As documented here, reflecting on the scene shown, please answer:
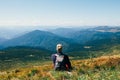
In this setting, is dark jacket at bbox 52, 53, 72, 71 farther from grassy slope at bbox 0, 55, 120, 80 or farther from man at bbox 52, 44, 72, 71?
grassy slope at bbox 0, 55, 120, 80

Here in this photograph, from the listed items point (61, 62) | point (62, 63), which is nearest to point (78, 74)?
point (62, 63)

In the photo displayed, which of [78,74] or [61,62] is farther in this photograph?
[61,62]

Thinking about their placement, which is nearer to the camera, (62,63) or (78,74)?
(78,74)

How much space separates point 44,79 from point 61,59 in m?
5.55

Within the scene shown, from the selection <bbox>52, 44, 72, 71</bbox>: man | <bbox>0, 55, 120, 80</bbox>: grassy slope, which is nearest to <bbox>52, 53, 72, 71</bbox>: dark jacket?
<bbox>52, 44, 72, 71</bbox>: man

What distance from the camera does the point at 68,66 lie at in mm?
18203

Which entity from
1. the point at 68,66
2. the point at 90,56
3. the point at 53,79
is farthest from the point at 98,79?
the point at 68,66

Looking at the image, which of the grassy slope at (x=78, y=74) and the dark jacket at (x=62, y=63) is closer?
the grassy slope at (x=78, y=74)

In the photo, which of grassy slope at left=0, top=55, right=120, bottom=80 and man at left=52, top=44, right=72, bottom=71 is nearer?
grassy slope at left=0, top=55, right=120, bottom=80

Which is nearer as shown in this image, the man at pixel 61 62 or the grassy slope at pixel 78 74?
the grassy slope at pixel 78 74

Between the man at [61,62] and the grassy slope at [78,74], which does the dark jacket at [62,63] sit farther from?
the grassy slope at [78,74]

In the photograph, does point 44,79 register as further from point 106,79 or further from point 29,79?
point 106,79

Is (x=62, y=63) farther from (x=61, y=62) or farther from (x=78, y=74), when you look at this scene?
(x=78, y=74)

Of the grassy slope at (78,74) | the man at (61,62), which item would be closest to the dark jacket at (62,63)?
the man at (61,62)
